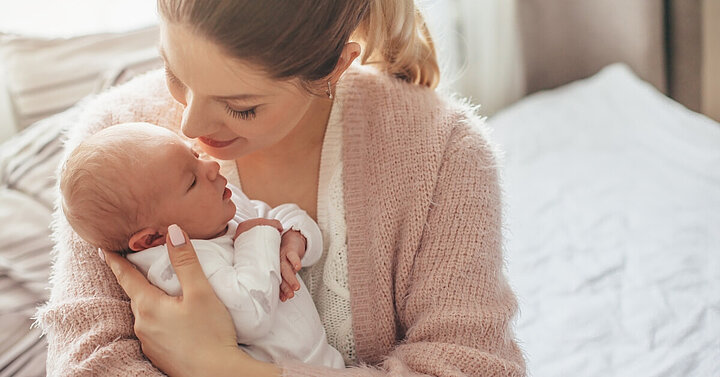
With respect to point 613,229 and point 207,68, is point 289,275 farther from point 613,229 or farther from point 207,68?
point 613,229

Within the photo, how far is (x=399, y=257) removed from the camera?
1.30 metres

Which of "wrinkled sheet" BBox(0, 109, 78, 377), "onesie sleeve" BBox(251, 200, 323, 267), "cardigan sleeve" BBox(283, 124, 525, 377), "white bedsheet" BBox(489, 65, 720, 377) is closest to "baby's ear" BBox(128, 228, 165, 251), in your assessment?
"onesie sleeve" BBox(251, 200, 323, 267)

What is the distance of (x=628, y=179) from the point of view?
2.28 m

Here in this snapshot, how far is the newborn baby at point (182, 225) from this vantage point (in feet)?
3.63

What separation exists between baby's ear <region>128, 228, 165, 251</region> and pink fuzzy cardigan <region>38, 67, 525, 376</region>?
0.11 metres

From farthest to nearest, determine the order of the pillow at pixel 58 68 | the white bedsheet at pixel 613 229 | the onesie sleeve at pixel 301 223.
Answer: the pillow at pixel 58 68 < the white bedsheet at pixel 613 229 < the onesie sleeve at pixel 301 223

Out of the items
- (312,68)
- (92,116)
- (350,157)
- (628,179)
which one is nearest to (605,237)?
(628,179)

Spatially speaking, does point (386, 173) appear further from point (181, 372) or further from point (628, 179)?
point (628, 179)

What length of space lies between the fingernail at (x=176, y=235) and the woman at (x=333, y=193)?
0.04 feet

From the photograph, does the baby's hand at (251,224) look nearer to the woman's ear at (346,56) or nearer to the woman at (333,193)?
the woman at (333,193)

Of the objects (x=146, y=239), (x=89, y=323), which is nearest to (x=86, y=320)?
(x=89, y=323)

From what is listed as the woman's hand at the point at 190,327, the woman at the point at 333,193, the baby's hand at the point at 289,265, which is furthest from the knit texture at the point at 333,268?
the woman's hand at the point at 190,327

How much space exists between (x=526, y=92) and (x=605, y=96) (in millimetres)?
423

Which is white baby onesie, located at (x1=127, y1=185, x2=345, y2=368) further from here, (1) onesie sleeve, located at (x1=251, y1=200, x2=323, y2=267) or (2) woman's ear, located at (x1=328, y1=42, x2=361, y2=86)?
(2) woman's ear, located at (x1=328, y1=42, x2=361, y2=86)
